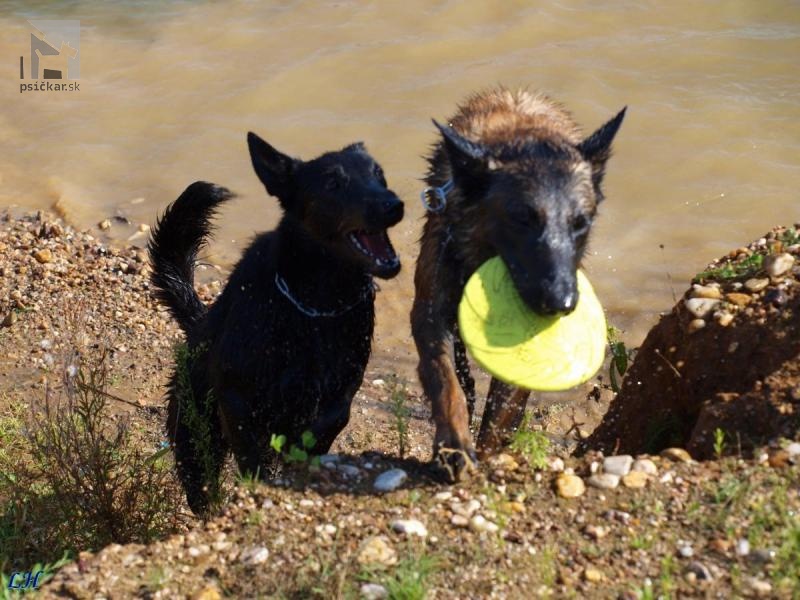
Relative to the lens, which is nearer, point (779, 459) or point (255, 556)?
point (255, 556)

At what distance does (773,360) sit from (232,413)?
294 centimetres

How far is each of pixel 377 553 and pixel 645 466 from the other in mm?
1256

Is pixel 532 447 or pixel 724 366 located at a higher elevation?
pixel 724 366

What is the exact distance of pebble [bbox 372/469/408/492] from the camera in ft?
16.0

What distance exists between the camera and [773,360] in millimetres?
5363

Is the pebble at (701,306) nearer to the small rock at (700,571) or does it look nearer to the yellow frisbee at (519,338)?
the yellow frisbee at (519,338)

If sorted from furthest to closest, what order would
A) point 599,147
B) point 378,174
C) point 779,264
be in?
point 378,174, point 779,264, point 599,147

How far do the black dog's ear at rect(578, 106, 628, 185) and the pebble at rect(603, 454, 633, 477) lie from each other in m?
1.56

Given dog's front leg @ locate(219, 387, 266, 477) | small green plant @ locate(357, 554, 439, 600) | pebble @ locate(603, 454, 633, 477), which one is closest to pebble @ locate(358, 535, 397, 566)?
small green plant @ locate(357, 554, 439, 600)

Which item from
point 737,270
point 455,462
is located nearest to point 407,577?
point 455,462

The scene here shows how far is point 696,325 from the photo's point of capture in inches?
233

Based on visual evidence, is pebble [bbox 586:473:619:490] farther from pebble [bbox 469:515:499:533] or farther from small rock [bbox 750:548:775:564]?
small rock [bbox 750:548:775:564]

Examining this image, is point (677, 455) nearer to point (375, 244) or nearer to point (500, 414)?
point (500, 414)

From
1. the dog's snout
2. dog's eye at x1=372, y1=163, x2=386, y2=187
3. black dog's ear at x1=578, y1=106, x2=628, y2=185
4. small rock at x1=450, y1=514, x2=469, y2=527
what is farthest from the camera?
dog's eye at x1=372, y1=163, x2=386, y2=187
